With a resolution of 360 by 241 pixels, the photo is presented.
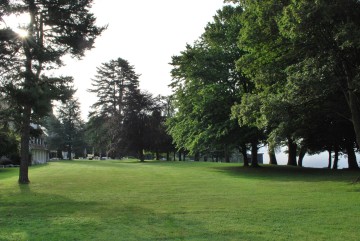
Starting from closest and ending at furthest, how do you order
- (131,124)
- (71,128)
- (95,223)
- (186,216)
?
(95,223), (186,216), (131,124), (71,128)

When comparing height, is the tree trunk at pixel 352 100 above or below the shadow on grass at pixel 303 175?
above

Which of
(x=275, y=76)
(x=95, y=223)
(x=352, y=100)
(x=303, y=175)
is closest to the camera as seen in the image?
(x=95, y=223)

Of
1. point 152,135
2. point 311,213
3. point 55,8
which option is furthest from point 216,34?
point 152,135

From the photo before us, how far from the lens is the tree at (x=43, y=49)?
19.8 metres

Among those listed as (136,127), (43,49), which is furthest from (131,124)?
(43,49)

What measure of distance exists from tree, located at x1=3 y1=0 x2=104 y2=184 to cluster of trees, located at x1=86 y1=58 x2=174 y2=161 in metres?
Result: 43.9

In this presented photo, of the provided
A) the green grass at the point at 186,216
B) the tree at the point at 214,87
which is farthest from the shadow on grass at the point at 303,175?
the green grass at the point at 186,216

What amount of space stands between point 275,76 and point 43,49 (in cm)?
1281

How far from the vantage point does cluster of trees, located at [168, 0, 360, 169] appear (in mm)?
16531

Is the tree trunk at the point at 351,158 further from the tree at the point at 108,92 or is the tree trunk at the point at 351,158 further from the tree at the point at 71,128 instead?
the tree at the point at 71,128

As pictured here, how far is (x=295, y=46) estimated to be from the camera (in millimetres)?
19141

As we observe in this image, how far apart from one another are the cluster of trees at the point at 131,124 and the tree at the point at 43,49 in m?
43.9

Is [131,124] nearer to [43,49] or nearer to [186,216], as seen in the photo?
[43,49]

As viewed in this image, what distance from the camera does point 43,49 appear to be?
21891mm
